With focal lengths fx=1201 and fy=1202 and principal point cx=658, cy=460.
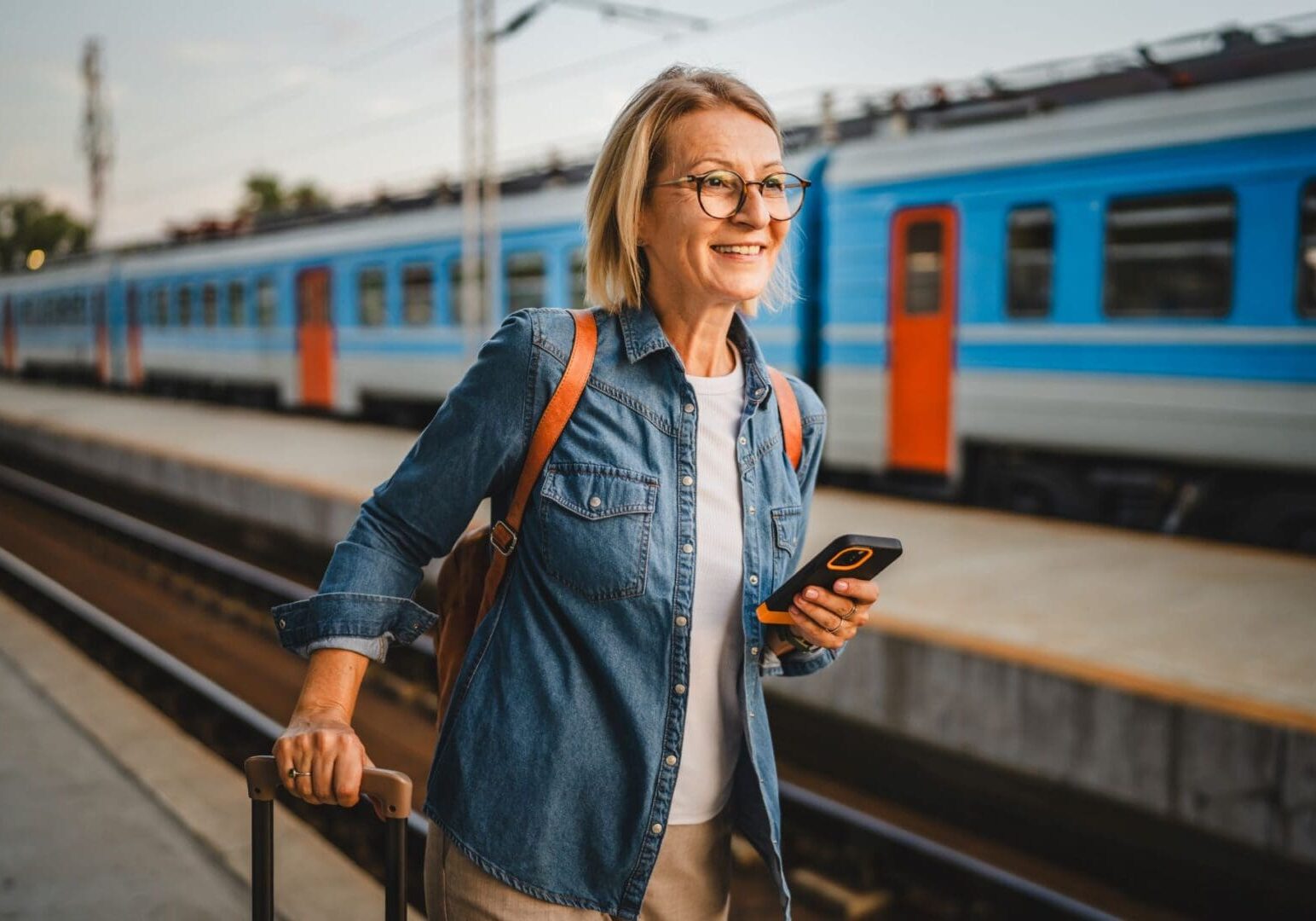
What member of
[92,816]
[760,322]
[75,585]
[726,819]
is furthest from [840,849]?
[75,585]

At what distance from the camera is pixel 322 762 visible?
1.63 metres

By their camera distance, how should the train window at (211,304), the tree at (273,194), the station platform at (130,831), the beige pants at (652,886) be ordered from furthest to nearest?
the tree at (273,194) < the train window at (211,304) < the station platform at (130,831) < the beige pants at (652,886)

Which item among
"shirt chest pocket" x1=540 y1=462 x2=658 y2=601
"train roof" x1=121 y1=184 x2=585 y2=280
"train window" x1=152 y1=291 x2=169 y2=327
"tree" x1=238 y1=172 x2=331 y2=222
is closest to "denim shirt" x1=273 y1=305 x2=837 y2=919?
"shirt chest pocket" x1=540 y1=462 x2=658 y2=601

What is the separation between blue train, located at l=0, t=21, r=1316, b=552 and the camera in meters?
8.04

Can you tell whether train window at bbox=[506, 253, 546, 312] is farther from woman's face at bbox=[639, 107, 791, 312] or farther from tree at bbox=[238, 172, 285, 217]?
tree at bbox=[238, 172, 285, 217]

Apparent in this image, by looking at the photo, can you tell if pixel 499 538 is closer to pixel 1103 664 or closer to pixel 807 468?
pixel 807 468

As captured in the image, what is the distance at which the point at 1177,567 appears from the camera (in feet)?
23.1

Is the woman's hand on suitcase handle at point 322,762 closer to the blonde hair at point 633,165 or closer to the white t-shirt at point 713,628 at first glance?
the white t-shirt at point 713,628

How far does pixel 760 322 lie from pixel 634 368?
10.0 meters

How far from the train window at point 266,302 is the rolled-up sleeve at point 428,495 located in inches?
779

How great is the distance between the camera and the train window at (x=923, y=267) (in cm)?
995

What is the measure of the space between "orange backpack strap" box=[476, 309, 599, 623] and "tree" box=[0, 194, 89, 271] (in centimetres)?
9732

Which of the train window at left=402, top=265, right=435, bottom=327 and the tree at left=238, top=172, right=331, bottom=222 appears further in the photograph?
the tree at left=238, top=172, right=331, bottom=222

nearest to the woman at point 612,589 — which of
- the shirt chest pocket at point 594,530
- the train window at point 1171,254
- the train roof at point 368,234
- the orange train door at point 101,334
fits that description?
the shirt chest pocket at point 594,530
